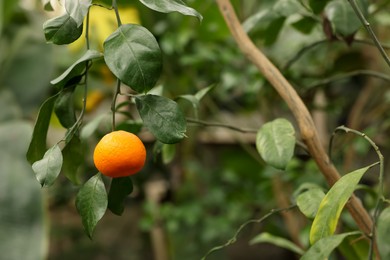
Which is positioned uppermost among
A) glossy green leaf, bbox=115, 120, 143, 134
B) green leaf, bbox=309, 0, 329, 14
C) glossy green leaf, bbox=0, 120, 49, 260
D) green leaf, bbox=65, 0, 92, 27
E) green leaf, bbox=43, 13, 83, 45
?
green leaf, bbox=65, 0, 92, 27

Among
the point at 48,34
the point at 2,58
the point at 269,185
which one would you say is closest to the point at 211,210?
the point at 269,185

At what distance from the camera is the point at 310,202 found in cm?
51

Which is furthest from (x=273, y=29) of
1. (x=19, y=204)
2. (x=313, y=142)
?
(x=19, y=204)

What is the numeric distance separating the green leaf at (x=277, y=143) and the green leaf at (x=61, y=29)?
0.22 m

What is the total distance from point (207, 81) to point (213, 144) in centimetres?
50

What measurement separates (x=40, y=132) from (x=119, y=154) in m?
0.10

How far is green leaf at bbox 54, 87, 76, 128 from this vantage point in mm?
479

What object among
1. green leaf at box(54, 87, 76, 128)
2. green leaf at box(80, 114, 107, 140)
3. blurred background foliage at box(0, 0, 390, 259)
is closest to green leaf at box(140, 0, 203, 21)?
green leaf at box(54, 87, 76, 128)

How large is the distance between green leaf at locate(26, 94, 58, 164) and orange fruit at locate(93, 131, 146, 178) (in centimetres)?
7

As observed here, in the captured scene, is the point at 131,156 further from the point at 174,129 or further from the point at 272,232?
the point at 272,232

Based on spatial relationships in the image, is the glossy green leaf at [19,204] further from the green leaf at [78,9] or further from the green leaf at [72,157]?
the green leaf at [78,9]

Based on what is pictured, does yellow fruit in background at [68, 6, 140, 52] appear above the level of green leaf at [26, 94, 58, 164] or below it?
below

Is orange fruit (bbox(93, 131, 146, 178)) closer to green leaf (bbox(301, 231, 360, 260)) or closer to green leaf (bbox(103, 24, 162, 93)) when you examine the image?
green leaf (bbox(103, 24, 162, 93))

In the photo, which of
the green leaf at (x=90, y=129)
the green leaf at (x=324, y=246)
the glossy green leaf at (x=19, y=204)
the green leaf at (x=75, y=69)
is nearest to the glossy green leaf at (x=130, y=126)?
the green leaf at (x=90, y=129)
